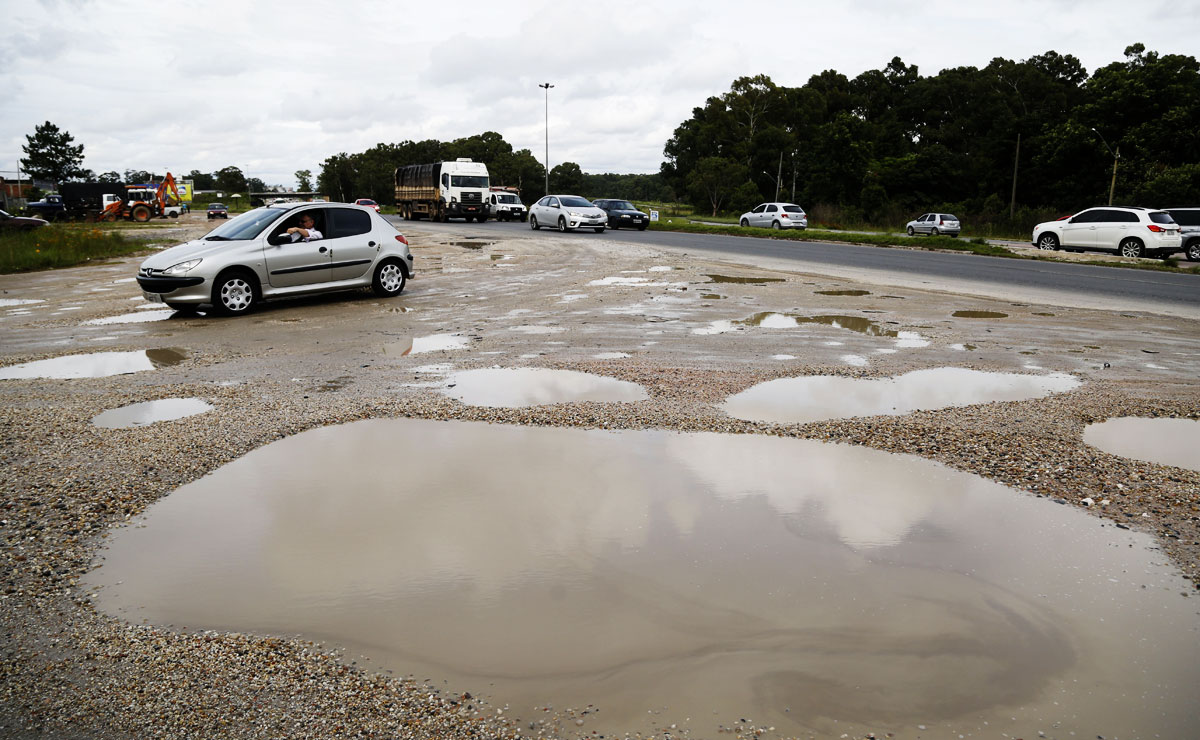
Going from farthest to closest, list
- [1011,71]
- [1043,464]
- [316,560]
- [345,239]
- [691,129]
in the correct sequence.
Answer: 1. [691,129]
2. [1011,71]
3. [345,239]
4. [1043,464]
5. [316,560]

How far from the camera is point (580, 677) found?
10.4ft

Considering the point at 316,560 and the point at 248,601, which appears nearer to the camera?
the point at 248,601

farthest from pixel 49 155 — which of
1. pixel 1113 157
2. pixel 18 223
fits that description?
pixel 1113 157

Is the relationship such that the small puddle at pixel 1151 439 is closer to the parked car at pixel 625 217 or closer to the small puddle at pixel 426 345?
the small puddle at pixel 426 345

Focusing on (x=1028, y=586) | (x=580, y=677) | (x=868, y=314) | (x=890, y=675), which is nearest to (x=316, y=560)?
(x=580, y=677)

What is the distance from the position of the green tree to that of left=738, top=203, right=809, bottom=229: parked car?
372 feet

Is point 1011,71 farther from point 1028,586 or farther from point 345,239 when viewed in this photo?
point 1028,586

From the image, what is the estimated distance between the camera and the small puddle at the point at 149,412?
20.8 feet

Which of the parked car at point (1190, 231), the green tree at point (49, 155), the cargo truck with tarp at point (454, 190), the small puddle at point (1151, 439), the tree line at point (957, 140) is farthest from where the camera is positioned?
the green tree at point (49, 155)

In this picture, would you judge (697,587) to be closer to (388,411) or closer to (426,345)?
(388,411)

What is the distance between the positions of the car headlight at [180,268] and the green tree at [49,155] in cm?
12875

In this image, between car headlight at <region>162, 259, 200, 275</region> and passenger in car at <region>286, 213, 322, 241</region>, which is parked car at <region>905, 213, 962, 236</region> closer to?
passenger in car at <region>286, 213, 322, 241</region>

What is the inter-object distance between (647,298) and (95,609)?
10.9 m

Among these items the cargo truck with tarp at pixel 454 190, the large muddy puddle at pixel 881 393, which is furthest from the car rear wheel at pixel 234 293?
the cargo truck with tarp at pixel 454 190
